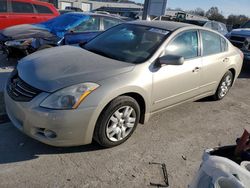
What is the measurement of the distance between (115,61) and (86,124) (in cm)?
103

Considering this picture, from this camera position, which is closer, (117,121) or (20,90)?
(20,90)

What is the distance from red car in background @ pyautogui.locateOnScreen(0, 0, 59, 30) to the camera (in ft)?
28.5

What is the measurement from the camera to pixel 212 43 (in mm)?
4719

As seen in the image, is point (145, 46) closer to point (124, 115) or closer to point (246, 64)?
point (124, 115)

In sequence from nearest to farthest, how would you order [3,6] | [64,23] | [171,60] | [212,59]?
1. [171,60]
2. [212,59]
3. [64,23]
4. [3,6]

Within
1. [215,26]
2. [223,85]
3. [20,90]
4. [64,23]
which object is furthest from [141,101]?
[215,26]

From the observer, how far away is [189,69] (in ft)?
13.2

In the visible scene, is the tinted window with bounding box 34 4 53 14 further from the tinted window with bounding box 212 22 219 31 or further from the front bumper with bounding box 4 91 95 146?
the tinted window with bounding box 212 22 219 31

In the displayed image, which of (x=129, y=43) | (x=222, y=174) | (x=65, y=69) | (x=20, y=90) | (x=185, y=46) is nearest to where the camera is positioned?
(x=222, y=174)

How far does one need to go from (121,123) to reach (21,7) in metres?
7.59

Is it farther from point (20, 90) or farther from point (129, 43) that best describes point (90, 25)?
point (20, 90)

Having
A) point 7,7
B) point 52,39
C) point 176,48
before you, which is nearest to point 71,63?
point 176,48

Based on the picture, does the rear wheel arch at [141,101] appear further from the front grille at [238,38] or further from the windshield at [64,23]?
the front grille at [238,38]

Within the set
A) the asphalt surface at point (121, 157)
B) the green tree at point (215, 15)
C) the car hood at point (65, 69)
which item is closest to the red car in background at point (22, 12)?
the car hood at point (65, 69)
